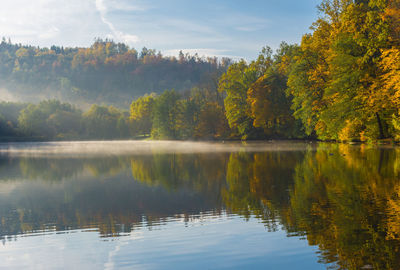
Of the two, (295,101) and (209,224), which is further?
(295,101)

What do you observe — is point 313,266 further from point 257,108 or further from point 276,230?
point 257,108

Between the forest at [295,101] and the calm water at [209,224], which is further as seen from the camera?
the forest at [295,101]

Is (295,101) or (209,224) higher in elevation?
(295,101)

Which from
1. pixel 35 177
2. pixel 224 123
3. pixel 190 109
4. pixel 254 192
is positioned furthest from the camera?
pixel 190 109

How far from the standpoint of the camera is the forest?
3872 cm

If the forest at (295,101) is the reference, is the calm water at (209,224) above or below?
below

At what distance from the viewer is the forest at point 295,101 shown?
38.7m

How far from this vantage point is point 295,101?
57844 millimetres

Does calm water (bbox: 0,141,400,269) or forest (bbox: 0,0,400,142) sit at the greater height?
forest (bbox: 0,0,400,142)

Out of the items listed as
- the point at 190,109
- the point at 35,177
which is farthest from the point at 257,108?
the point at 35,177

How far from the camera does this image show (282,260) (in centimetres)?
731

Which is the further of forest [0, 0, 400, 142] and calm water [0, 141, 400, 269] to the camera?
forest [0, 0, 400, 142]

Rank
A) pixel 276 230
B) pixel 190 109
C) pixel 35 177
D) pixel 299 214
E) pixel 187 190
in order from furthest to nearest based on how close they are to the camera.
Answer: pixel 190 109 → pixel 35 177 → pixel 187 190 → pixel 299 214 → pixel 276 230

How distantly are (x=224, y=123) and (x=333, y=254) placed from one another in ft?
285
